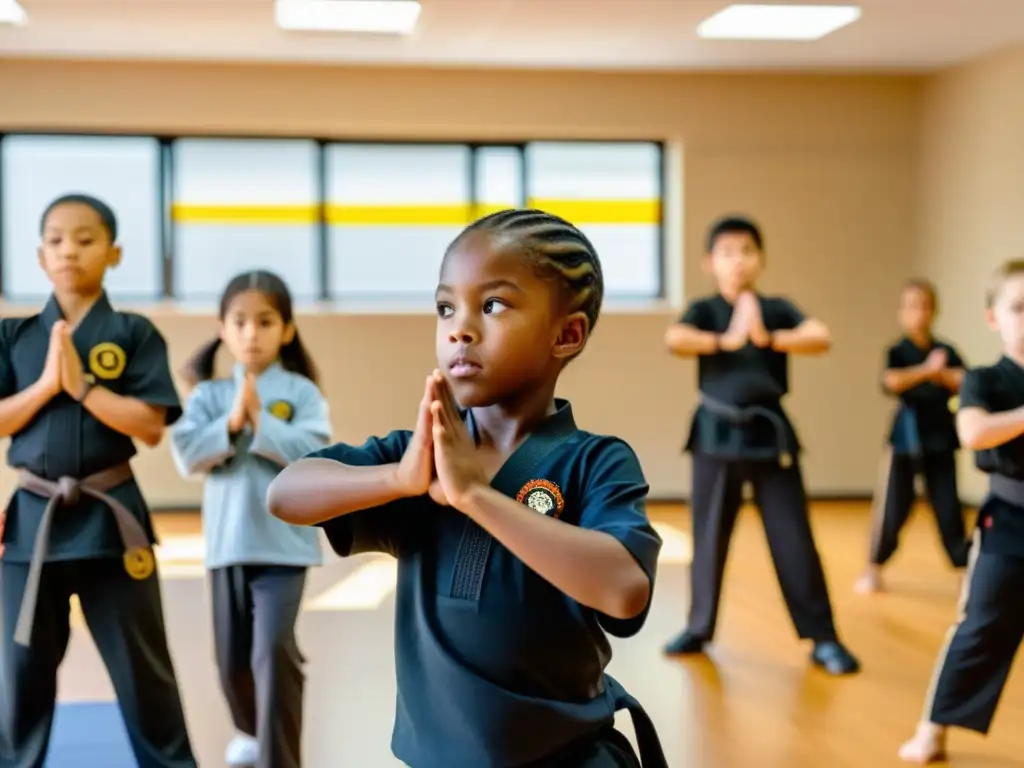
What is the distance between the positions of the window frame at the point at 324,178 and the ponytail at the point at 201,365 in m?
4.56

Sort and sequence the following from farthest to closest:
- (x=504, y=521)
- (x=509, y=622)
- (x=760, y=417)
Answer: (x=760, y=417)
(x=509, y=622)
(x=504, y=521)

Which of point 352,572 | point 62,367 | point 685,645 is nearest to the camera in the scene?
point 62,367

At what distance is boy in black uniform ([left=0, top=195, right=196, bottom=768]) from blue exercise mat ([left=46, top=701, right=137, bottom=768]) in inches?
19.7

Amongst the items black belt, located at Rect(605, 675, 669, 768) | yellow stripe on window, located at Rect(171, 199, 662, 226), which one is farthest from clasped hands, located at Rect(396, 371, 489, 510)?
yellow stripe on window, located at Rect(171, 199, 662, 226)

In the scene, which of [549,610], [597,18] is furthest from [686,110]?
[549,610]

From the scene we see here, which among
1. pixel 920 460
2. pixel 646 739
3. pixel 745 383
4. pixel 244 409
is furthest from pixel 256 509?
pixel 920 460

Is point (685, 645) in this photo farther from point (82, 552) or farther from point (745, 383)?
point (82, 552)

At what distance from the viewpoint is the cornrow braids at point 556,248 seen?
1189 mm

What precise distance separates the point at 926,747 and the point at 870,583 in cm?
209

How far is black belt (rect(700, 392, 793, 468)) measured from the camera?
12.6ft

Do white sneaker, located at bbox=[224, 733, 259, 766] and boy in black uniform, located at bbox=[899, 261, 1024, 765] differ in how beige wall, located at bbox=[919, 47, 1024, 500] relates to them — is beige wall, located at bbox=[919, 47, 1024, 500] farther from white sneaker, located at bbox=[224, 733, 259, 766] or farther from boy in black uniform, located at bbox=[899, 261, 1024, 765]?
white sneaker, located at bbox=[224, 733, 259, 766]

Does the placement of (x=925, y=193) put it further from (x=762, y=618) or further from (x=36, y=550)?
(x=36, y=550)

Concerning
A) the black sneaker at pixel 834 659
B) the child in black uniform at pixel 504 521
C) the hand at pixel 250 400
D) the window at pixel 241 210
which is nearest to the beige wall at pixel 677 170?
the window at pixel 241 210

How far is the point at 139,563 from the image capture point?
2439 millimetres
